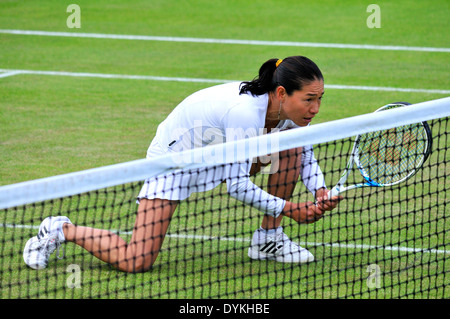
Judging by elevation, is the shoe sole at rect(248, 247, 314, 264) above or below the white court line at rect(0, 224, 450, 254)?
below

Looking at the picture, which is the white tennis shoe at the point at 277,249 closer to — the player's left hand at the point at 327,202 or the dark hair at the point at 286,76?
the player's left hand at the point at 327,202

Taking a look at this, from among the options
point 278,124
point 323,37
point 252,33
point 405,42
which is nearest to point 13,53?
point 252,33

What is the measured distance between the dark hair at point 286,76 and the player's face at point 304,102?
0.10ft

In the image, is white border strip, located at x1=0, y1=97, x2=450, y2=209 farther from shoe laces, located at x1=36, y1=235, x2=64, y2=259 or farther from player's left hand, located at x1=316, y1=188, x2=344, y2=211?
shoe laces, located at x1=36, y1=235, x2=64, y2=259

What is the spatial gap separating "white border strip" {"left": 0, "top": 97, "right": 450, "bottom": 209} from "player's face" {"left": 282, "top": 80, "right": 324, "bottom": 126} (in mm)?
458

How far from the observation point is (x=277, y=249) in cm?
491

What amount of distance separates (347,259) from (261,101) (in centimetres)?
115

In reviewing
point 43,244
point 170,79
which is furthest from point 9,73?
point 43,244

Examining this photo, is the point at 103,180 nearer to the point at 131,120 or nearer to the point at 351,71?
the point at 131,120

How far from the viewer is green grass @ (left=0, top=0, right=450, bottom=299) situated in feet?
15.1

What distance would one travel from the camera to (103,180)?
139 inches
